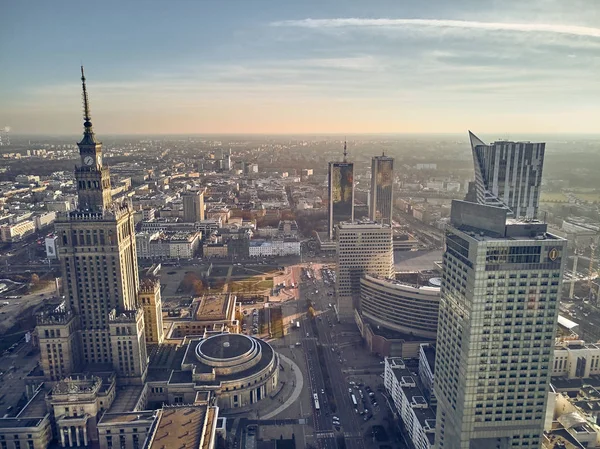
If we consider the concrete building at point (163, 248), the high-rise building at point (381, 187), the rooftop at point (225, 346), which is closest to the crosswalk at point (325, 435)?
the rooftop at point (225, 346)

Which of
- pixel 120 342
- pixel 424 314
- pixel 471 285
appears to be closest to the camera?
pixel 471 285

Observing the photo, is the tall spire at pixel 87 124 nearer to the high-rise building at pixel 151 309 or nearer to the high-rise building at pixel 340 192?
the high-rise building at pixel 151 309

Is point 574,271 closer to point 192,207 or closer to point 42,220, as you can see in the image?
point 192,207

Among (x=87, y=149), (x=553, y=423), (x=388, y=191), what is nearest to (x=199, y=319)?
(x=87, y=149)

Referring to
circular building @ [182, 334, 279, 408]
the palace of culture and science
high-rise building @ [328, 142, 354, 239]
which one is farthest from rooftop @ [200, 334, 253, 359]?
high-rise building @ [328, 142, 354, 239]

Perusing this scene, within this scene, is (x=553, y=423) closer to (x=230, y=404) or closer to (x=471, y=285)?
(x=471, y=285)

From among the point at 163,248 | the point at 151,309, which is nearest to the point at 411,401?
the point at 151,309
